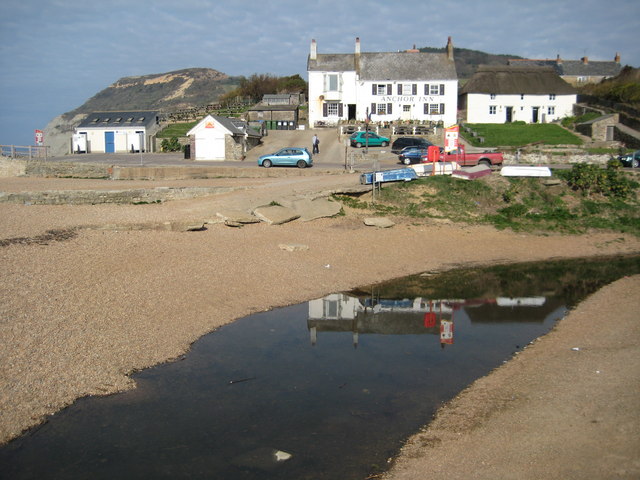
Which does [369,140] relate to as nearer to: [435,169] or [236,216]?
[435,169]

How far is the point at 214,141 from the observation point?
1665 inches

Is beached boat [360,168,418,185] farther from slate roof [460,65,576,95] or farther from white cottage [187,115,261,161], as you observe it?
slate roof [460,65,576,95]

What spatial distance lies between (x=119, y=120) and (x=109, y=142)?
241cm

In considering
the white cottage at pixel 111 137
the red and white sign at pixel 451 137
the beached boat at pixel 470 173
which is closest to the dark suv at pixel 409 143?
the beached boat at pixel 470 173

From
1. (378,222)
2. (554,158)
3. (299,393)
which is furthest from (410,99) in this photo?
(299,393)

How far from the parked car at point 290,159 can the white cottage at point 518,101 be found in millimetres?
32354

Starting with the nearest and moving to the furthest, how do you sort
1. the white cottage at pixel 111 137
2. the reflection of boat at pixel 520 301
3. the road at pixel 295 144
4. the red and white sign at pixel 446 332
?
the red and white sign at pixel 446 332 → the reflection of boat at pixel 520 301 → the road at pixel 295 144 → the white cottage at pixel 111 137

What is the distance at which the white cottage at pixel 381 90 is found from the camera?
58812 mm

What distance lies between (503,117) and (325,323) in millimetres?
54813

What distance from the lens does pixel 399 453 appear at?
8383 millimetres

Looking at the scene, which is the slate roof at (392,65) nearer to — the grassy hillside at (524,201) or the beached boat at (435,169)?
the beached boat at (435,169)

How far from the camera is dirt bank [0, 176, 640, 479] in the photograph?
332 inches

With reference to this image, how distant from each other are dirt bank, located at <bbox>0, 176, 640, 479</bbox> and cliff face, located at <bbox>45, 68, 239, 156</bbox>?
359ft

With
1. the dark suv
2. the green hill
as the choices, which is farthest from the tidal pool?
the green hill
